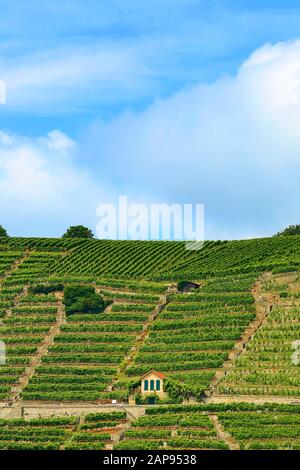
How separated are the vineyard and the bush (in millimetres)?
576

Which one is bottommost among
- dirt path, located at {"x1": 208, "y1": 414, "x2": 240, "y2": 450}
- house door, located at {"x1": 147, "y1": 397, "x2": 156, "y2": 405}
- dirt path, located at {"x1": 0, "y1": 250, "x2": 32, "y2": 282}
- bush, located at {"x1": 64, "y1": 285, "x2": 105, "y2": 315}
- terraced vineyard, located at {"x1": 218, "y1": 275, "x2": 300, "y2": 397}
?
dirt path, located at {"x1": 208, "y1": 414, "x2": 240, "y2": 450}

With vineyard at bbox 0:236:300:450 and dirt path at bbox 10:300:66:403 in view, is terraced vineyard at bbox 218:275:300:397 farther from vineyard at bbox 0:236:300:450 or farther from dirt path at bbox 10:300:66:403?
dirt path at bbox 10:300:66:403

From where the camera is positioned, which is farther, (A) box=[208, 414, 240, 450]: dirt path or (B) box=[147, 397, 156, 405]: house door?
(B) box=[147, 397, 156, 405]: house door

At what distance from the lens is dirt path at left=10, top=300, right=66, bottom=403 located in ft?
509

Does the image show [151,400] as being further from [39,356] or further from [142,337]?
[39,356]

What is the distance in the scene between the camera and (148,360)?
157 meters

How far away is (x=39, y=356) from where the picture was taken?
529 feet

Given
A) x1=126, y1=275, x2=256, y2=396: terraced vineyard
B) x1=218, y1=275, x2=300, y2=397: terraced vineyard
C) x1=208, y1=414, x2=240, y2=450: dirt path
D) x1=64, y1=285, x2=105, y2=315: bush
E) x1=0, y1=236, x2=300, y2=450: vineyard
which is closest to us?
x1=208, y1=414, x2=240, y2=450: dirt path

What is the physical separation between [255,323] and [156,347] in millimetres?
8531

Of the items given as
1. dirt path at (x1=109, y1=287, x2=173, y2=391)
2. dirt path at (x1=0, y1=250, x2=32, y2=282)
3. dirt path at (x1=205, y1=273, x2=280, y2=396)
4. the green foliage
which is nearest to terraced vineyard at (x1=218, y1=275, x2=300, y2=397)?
dirt path at (x1=205, y1=273, x2=280, y2=396)

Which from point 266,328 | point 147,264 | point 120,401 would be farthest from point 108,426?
point 147,264
